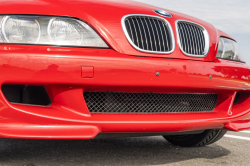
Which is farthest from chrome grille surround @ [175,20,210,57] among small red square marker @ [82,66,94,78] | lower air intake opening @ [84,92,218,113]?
small red square marker @ [82,66,94,78]

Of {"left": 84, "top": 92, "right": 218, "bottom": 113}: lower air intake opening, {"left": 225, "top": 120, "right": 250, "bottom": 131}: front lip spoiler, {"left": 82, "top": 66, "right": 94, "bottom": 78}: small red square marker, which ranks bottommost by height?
{"left": 225, "top": 120, "right": 250, "bottom": 131}: front lip spoiler

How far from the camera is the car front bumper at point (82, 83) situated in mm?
2023

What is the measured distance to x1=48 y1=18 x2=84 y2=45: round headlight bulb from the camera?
2.15 metres

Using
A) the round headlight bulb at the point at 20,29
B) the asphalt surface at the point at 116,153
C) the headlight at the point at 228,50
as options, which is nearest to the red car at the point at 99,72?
the round headlight bulb at the point at 20,29

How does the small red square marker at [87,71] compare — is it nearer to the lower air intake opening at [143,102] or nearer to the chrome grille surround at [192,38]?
the lower air intake opening at [143,102]

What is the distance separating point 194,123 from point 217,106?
466mm

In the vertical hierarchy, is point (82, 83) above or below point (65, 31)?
below

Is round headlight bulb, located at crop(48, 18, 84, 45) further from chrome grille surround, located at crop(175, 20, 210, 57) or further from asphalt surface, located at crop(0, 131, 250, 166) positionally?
asphalt surface, located at crop(0, 131, 250, 166)

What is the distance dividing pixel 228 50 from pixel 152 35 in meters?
0.88

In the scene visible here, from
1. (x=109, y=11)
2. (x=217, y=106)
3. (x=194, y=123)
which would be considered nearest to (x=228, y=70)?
(x=217, y=106)

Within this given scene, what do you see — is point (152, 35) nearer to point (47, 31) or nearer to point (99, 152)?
point (47, 31)

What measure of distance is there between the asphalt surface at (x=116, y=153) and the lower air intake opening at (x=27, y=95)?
60 centimetres

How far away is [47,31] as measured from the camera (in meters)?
2.17

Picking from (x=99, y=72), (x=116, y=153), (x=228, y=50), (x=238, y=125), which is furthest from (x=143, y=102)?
(x=228, y=50)
